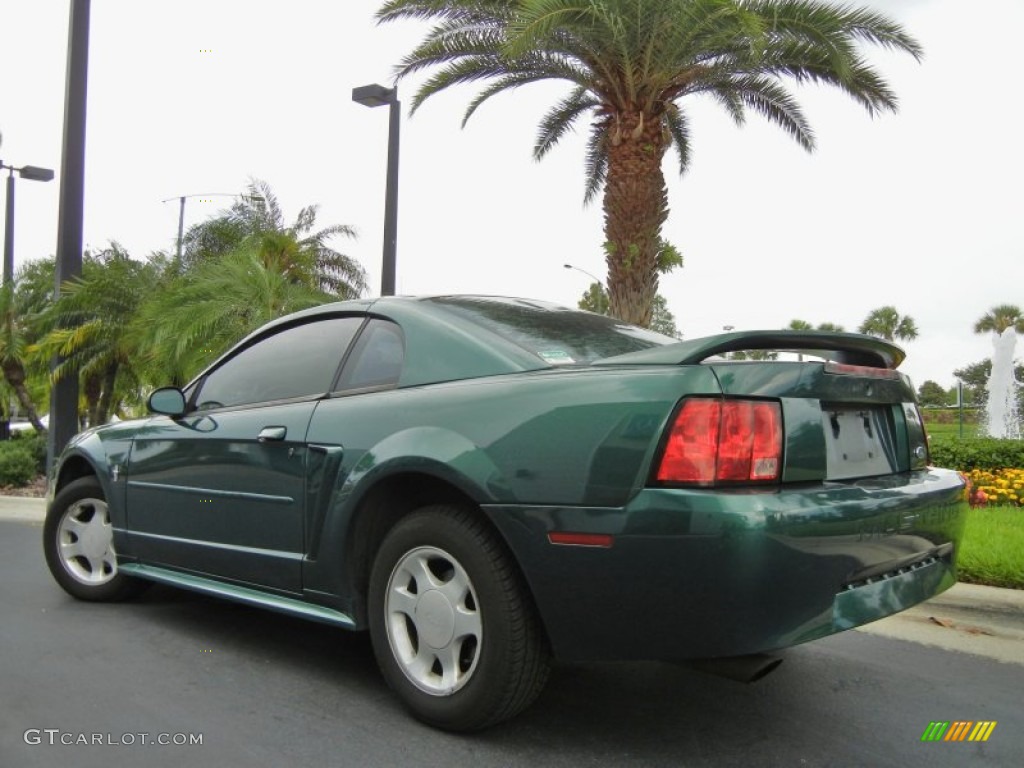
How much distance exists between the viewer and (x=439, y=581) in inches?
116

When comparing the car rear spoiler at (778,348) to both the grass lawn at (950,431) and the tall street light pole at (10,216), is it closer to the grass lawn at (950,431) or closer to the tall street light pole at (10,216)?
the grass lawn at (950,431)

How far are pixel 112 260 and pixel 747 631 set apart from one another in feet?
39.4

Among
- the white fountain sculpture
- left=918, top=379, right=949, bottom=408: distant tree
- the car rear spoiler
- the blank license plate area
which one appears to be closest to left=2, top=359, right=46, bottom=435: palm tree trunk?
Answer: the car rear spoiler

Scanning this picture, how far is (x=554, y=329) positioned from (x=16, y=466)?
997 centimetres

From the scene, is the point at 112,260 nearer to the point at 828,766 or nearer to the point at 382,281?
the point at 382,281

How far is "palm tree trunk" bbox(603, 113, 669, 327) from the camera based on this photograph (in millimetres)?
11375

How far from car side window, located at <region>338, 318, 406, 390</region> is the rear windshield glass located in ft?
0.73

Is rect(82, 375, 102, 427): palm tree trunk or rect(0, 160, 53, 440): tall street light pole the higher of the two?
rect(0, 160, 53, 440): tall street light pole

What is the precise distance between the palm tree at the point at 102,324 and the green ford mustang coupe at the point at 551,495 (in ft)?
25.9

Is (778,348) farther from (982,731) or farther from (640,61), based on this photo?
(640,61)

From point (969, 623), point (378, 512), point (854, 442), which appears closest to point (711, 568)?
point (854, 442)

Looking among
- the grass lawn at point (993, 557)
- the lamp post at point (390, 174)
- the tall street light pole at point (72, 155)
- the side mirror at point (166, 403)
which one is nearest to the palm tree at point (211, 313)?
the tall street light pole at point (72, 155)

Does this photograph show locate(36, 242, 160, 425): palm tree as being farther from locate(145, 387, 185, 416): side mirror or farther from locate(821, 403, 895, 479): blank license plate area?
locate(821, 403, 895, 479): blank license plate area

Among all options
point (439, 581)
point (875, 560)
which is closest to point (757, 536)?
point (875, 560)
